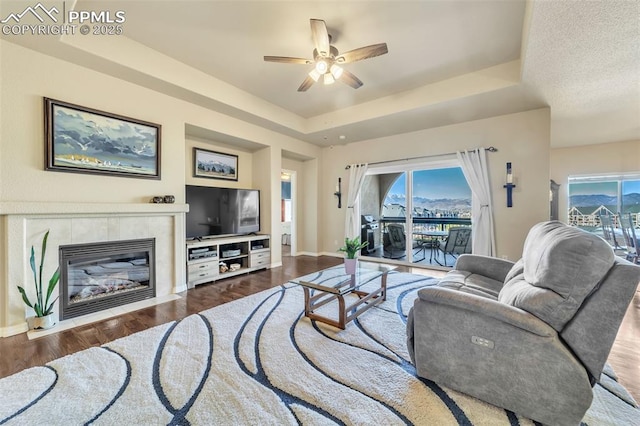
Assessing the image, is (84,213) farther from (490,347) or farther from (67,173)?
(490,347)

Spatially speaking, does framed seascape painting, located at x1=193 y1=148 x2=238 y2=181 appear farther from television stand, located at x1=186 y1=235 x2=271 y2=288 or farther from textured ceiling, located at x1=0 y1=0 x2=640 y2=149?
television stand, located at x1=186 y1=235 x2=271 y2=288

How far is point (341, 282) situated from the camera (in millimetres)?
2574

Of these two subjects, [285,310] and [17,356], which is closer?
[17,356]

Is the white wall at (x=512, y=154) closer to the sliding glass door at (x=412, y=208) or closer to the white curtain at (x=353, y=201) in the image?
the sliding glass door at (x=412, y=208)

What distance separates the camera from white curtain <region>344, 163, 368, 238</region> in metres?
5.67

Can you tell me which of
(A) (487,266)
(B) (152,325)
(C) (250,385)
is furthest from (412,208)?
A: (B) (152,325)

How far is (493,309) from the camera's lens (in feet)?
4.64

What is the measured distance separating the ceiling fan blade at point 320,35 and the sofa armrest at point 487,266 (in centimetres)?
261

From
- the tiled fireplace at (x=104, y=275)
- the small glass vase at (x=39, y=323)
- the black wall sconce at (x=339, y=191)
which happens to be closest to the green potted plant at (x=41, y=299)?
the small glass vase at (x=39, y=323)

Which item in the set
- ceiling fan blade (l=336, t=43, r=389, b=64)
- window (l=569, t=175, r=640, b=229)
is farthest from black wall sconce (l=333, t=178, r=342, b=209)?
window (l=569, t=175, r=640, b=229)

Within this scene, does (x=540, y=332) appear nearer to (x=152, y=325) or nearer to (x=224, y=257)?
(x=152, y=325)

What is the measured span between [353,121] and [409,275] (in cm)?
279

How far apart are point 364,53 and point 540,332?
8.52 feet

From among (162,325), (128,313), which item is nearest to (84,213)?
(128,313)
